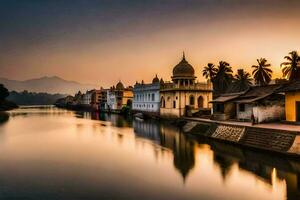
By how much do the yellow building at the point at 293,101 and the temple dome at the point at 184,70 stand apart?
31.7 m

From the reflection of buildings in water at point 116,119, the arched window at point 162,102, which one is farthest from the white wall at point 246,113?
the arched window at point 162,102

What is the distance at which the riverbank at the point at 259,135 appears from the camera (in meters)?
22.3

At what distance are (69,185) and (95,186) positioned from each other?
152 centimetres

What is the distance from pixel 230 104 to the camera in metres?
40.2

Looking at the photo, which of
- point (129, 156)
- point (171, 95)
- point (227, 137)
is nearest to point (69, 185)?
point (129, 156)

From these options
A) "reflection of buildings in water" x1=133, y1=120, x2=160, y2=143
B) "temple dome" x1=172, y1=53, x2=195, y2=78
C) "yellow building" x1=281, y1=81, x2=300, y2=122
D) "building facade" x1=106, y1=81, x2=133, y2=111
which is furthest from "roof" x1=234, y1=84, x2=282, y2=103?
"building facade" x1=106, y1=81, x2=133, y2=111

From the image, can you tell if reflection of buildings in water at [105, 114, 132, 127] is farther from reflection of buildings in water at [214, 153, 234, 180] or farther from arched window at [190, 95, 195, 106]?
reflection of buildings in water at [214, 153, 234, 180]

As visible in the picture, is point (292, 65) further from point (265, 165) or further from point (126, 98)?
point (126, 98)

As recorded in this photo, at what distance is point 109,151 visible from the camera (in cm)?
2886

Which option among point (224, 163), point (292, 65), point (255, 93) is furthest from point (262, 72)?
point (224, 163)

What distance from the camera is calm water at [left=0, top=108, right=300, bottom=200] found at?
15883 mm

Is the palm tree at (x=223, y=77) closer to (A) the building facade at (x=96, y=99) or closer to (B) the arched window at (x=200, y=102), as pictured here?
(B) the arched window at (x=200, y=102)

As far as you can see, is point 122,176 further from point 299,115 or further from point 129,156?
point 299,115

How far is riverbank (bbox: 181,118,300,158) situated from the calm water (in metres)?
1.01
